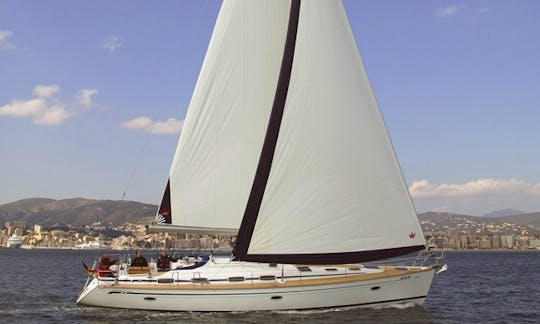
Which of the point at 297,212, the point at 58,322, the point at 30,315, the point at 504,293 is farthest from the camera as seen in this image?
the point at 504,293

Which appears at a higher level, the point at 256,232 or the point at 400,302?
the point at 256,232

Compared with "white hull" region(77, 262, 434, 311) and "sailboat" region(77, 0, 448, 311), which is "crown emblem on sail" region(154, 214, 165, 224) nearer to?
"sailboat" region(77, 0, 448, 311)

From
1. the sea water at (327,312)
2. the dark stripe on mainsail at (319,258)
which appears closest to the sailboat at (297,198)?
the dark stripe on mainsail at (319,258)

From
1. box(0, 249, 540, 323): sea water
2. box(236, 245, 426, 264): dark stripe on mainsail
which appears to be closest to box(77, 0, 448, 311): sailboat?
box(236, 245, 426, 264): dark stripe on mainsail

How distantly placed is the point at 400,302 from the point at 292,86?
8523 millimetres

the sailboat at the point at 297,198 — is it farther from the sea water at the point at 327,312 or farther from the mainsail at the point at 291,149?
the sea water at the point at 327,312

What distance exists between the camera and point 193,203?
23.0m

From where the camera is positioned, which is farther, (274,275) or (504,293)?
(504,293)

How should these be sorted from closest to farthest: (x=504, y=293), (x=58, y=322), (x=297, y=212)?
(x=297, y=212), (x=58, y=322), (x=504, y=293)

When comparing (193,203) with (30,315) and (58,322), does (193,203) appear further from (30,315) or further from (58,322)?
(30,315)

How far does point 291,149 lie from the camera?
20.5m

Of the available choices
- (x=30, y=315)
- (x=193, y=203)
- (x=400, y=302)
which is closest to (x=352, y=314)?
(x=400, y=302)

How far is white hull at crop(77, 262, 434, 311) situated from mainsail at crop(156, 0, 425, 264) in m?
0.90

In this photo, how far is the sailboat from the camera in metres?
20.1
